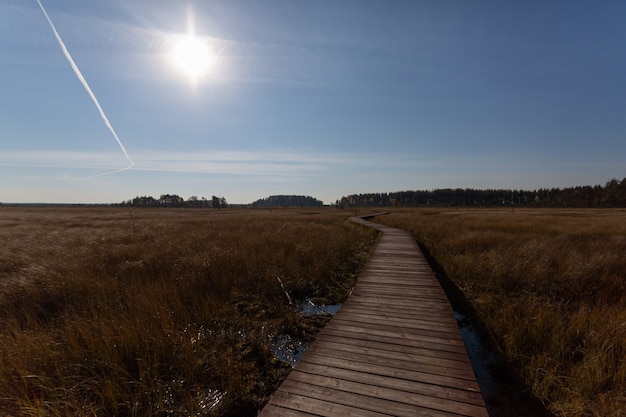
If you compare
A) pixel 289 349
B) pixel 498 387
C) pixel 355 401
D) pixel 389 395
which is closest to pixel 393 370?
pixel 389 395

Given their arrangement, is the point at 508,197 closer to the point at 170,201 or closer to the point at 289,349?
the point at 289,349

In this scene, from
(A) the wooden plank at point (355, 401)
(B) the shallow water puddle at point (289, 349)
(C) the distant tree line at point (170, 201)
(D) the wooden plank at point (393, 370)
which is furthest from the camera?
(C) the distant tree line at point (170, 201)

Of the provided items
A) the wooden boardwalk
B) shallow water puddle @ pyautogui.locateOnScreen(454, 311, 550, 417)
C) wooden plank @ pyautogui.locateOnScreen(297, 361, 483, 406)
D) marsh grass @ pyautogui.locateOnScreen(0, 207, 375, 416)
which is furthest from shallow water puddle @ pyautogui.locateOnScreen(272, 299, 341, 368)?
shallow water puddle @ pyautogui.locateOnScreen(454, 311, 550, 417)

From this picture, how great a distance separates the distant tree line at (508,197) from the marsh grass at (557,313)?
101642mm

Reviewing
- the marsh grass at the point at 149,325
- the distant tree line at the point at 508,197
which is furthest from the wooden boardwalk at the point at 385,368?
the distant tree line at the point at 508,197

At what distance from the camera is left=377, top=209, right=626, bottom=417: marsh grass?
3.57 meters

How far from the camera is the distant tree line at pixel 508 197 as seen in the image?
86.9 metres

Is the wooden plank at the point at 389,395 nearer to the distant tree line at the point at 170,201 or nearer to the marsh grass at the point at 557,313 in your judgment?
the marsh grass at the point at 557,313

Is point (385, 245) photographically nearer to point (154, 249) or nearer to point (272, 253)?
point (272, 253)

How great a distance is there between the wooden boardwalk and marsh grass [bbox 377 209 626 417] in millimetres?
1252

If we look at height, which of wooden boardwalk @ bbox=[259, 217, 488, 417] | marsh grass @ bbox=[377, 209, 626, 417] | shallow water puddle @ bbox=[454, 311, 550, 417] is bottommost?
shallow water puddle @ bbox=[454, 311, 550, 417]

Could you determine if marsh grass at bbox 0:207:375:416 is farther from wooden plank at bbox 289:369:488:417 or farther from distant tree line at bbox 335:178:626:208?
distant tree line at bbox 335:178:626:208

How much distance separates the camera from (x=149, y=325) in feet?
16.1

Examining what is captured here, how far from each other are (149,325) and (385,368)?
4.38 meters
